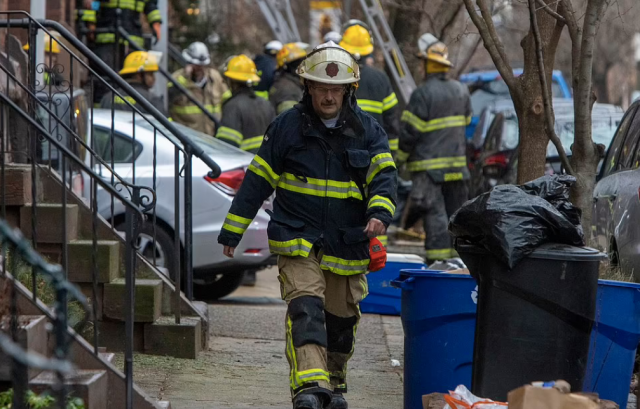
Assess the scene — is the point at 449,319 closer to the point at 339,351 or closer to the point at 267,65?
the point at 339,351

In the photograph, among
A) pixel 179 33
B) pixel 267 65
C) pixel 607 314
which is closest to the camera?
pixel 607 314

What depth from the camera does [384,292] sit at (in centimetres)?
875

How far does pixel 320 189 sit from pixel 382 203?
311 mm

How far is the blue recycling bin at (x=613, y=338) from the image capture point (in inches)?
189

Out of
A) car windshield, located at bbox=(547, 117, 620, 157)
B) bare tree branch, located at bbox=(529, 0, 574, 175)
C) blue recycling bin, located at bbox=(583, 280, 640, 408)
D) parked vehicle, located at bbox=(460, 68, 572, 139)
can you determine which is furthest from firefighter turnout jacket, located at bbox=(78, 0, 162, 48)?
blue recycling bin, located at bbox=(583, 280, 640, 408)

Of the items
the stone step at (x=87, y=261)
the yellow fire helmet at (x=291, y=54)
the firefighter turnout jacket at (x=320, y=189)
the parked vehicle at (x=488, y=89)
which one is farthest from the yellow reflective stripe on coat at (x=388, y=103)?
the parked vehicle at (x=488, y=89)

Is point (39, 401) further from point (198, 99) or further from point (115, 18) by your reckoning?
point (198, 99)

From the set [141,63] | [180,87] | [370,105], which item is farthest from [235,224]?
[180,87]

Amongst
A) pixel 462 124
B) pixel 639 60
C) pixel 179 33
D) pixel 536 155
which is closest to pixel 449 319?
pixel 536 155

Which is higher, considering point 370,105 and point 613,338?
point 370,105

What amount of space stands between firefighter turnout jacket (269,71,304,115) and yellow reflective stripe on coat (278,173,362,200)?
6.53m

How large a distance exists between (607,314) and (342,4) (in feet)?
53.1

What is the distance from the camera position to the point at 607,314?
4.83m

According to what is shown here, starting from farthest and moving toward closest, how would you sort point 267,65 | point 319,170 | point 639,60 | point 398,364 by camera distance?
point 639,60 < point 267,65 < point 398,364 < point 319,170
